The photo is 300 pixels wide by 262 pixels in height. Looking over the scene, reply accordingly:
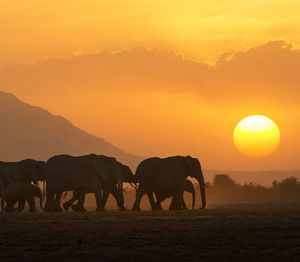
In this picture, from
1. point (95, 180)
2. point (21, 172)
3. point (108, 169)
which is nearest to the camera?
point (95, 180)

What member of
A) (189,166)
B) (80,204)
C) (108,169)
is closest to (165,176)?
(189,166)

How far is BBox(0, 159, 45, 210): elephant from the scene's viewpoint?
43103mm

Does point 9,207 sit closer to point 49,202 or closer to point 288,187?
point 49,202

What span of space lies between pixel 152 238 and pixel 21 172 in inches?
823

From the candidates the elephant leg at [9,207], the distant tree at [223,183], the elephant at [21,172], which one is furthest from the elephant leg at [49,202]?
the distant tree at [223,183]

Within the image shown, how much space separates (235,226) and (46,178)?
14.5 meters

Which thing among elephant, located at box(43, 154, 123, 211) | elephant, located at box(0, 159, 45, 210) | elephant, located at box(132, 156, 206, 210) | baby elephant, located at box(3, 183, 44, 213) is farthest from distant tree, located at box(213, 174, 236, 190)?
baby elephant, located at box(3, 183, 44, 213)

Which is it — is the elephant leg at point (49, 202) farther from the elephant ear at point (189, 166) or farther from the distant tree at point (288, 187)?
the distant tree at point (288, 187)

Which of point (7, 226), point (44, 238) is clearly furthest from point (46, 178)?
point (44, 238)

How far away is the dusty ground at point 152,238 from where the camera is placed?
68.8ft

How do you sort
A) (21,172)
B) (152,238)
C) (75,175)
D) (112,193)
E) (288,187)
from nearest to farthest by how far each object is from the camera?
1. (152,238)
2. (75,175)
3. (112,193)
4. (21,172)
5. (288,187)

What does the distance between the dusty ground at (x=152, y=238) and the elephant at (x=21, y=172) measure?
34.0ft

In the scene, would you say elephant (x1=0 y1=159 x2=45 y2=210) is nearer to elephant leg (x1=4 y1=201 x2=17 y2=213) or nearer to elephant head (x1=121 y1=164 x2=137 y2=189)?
elephant leg (x1=4 y1=201 x2=17 y2=213)

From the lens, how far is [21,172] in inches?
1741
